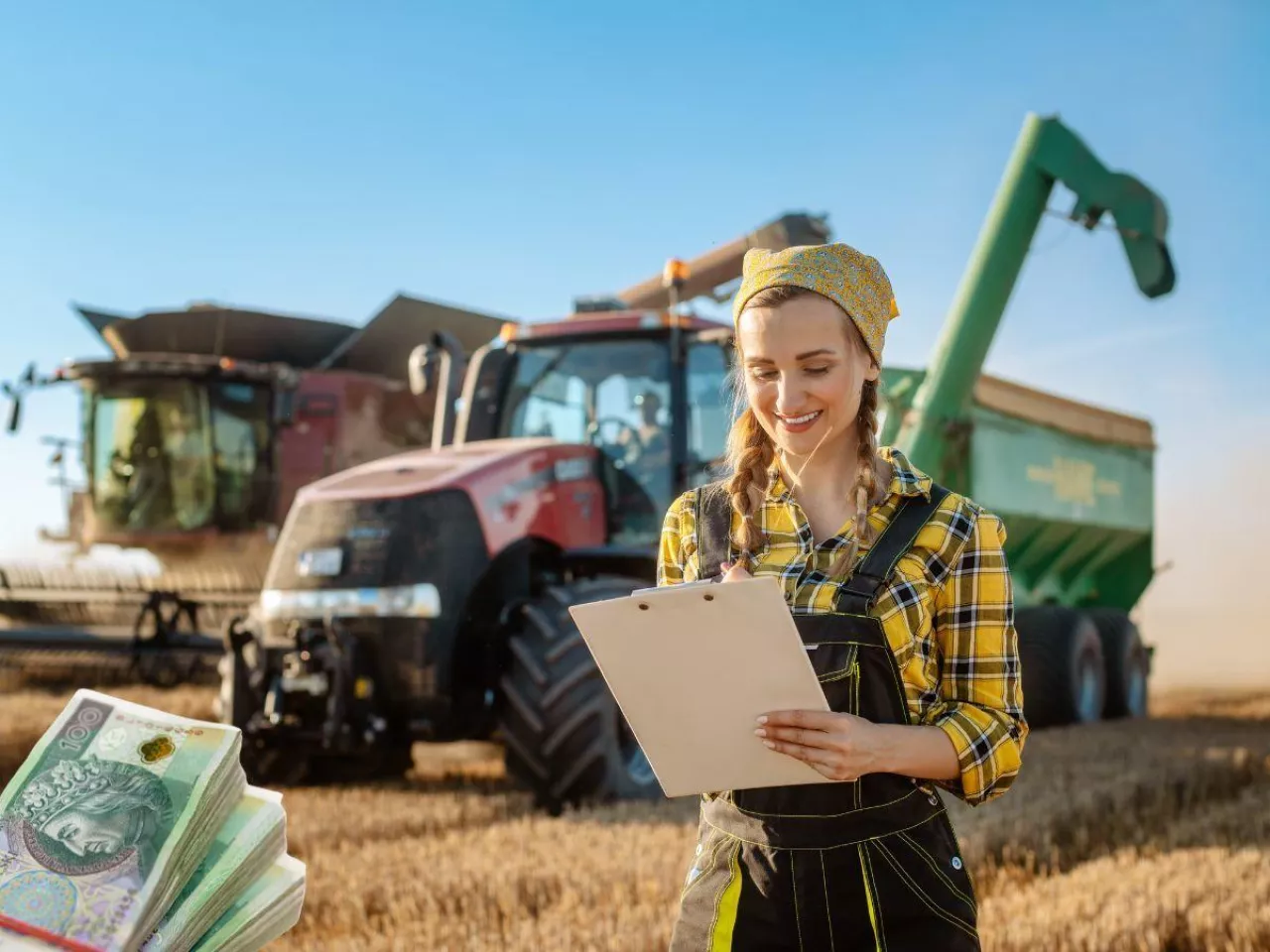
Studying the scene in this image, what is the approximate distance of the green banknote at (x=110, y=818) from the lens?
5.19 feet

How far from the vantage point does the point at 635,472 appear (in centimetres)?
662

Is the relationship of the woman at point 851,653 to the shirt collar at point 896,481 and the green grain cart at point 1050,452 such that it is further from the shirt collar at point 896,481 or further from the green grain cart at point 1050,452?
the green grain cart at point 1050,452

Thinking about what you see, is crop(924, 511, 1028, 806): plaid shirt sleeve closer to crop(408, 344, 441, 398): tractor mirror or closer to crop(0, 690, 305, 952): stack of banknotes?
crop(0, 690, 305, 952): stack of banknotes

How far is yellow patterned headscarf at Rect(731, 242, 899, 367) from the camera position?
186 cm

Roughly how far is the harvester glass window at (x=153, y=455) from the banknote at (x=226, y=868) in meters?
11.5

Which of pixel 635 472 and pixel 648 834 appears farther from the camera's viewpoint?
pixel 635 472

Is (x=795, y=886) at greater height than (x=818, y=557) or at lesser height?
lesser

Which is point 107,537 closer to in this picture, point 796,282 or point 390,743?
point 390,743

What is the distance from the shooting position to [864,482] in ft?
6.22

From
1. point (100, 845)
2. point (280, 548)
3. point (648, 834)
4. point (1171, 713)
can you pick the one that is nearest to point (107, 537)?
point (280, 548)

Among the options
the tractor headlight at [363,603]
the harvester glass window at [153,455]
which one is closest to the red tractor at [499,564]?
the tractor headlight at [363,603]

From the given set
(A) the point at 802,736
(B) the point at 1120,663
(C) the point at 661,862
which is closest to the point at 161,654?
(C) the point at 661,862

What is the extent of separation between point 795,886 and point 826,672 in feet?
0.95

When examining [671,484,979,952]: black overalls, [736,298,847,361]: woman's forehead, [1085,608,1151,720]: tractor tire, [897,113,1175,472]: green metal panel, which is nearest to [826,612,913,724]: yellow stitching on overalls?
[671,484,979,952]: black overalls
